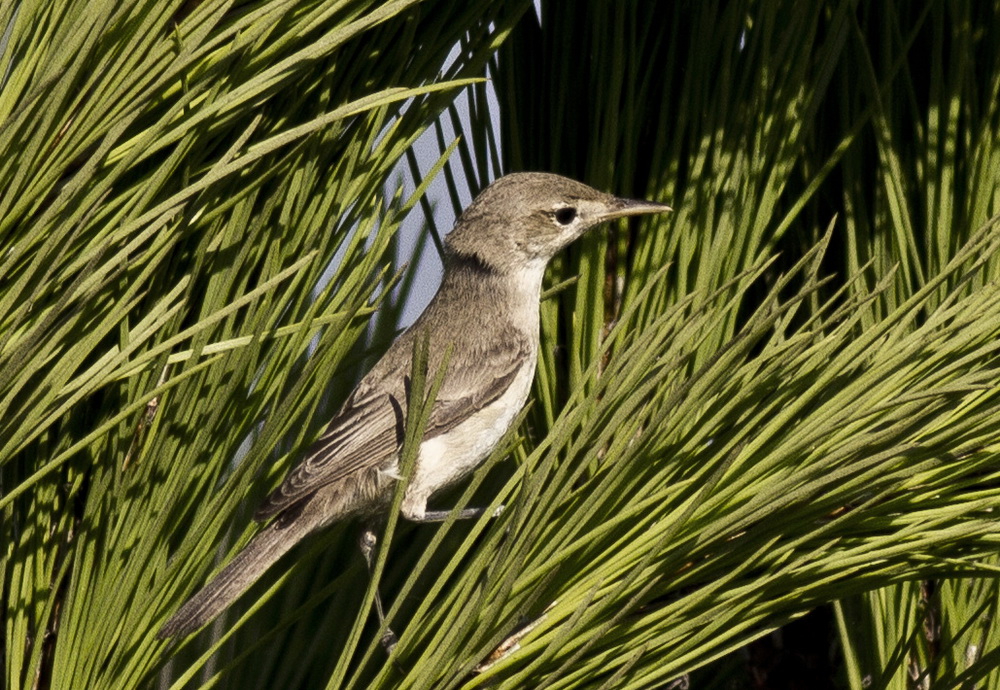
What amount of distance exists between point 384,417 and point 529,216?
0.81 metres

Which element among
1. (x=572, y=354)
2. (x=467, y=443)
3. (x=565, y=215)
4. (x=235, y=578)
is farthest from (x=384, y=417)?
(x=235, y=578)

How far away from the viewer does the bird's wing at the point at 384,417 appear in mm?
3418

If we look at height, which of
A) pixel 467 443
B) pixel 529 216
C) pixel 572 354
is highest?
pixel 529 216

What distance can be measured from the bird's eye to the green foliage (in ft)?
2.78

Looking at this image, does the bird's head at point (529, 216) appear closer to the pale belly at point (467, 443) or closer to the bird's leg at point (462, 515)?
the pale belly at point (467, 443)

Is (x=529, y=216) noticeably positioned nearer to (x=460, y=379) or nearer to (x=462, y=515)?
(x=460, y=379)

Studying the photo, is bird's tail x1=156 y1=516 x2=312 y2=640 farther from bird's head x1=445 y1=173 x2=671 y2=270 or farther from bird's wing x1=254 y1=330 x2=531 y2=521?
bird's head x1=445 y1=173 x2=671 y2=270

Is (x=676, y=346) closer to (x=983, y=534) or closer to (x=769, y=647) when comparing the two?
(x=983, y=534)

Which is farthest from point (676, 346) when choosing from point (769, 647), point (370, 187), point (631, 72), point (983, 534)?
point (769, 647)

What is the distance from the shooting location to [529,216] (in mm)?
3834

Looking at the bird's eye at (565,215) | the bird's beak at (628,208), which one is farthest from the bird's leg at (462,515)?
the bird's eye at (565,215)

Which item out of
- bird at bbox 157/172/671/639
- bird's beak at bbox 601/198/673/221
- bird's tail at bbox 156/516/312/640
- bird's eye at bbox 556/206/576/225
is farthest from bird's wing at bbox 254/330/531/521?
bird's beak at bbox 601/198/673/221

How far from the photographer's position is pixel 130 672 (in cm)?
174

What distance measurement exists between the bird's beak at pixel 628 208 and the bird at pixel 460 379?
0.37ft
